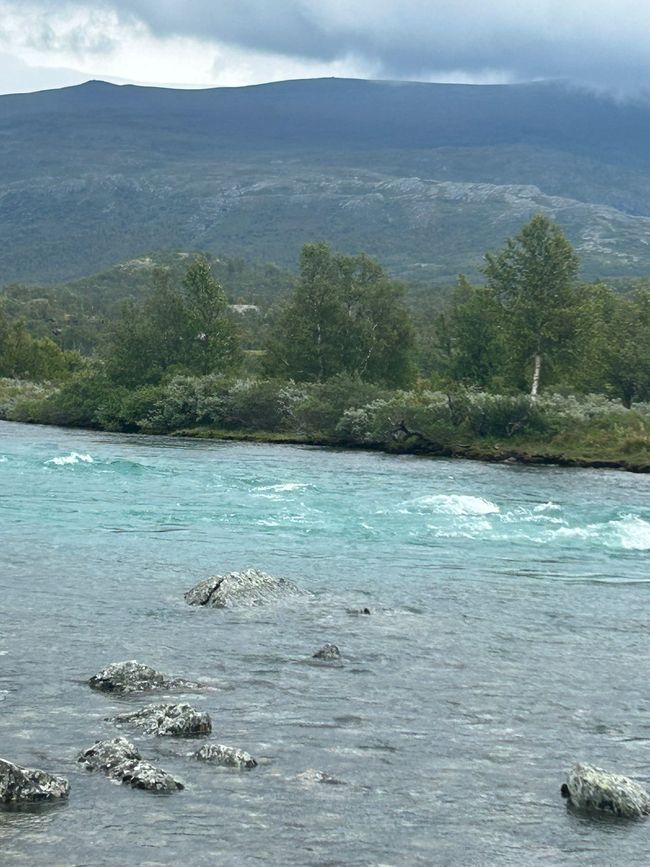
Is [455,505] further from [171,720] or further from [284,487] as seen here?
[171,720]

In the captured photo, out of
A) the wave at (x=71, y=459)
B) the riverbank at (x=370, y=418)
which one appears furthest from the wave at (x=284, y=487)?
the riverbank at (x=370, y=418)

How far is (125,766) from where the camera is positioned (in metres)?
14.1

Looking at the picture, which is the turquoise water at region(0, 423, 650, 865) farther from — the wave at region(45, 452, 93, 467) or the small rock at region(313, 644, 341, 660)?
the wave at region(45, 452, 93, 467)

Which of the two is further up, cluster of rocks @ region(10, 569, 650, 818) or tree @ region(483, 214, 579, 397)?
tree @ region(483, 214, 579, 397)

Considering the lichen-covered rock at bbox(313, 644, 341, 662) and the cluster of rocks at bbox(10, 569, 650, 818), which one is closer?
the cluster of rocks at bbox(10, 569, 650, 818)

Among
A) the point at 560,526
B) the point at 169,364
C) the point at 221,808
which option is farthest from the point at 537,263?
the point at 221,808

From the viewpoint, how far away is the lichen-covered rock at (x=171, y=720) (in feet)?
51.6

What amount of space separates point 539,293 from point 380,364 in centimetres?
1641

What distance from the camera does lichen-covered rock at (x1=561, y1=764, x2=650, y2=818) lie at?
1368 centimetres

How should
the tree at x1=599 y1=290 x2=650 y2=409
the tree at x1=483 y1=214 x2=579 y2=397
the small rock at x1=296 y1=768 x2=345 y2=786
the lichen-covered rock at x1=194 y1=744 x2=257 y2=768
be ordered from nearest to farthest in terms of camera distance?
the small rock at x1=296 y1=768 x2=345 y2=786, the lichen-covered rock at x1=194 y1=744 x2=257 y2=768, the tree at x1=483 y1=214 x2=579 y2=397, the tree at x1=599 y1=290 x2=650 y2=409

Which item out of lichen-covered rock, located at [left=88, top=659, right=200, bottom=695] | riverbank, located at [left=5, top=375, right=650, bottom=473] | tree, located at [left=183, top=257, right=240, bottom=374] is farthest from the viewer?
tree, located at [left=183, top=257, right=240, bottom=374]

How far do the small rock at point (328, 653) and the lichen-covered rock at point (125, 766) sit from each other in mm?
5849

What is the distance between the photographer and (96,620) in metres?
22.4

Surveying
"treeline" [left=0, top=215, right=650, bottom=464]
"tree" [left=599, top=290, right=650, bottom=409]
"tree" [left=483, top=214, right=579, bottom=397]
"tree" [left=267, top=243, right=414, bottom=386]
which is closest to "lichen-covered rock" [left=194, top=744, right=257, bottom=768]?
"treeline" [left=0, top=215, right=650, bottom=464]
